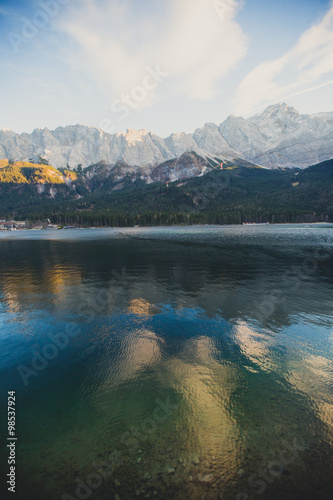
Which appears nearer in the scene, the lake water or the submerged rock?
the submerged rock

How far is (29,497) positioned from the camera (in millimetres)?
8141

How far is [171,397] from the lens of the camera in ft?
42.8

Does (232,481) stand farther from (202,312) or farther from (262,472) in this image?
(202,312)

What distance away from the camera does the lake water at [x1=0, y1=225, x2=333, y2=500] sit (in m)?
8.75

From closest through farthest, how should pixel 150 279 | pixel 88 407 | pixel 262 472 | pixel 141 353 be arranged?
pixel 262 472 → pixel 88 407 → pixel 141 353 → pixel 150 279

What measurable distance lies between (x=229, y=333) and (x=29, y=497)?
16.8m

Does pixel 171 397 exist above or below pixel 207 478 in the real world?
below

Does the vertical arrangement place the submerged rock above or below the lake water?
above

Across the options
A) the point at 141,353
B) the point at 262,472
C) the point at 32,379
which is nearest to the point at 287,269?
the point at 141,353

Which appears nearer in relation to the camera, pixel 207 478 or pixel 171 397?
pixel 207 478

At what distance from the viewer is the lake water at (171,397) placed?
28.7 ft

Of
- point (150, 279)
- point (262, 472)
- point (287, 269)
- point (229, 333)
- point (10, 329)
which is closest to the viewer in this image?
point (262, 472)

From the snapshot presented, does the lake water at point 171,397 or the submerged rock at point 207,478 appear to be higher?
the submerged rock at point 207,478

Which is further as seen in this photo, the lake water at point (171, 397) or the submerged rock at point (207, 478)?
the lake water at point (171, 397)
